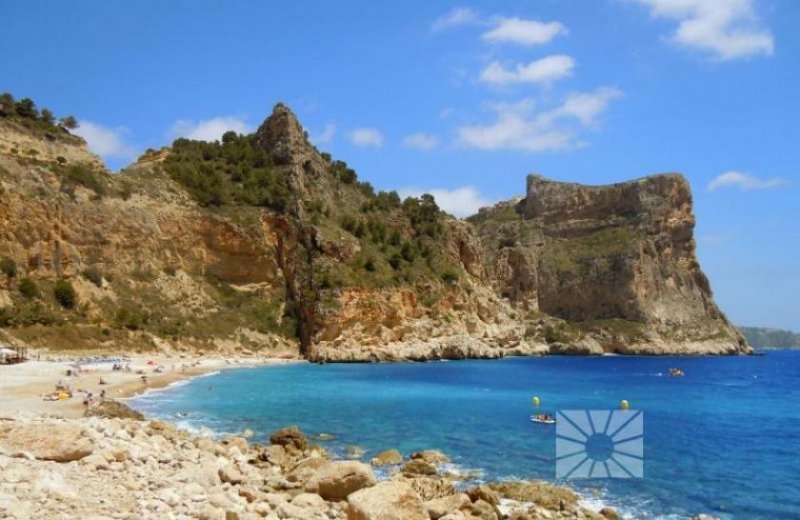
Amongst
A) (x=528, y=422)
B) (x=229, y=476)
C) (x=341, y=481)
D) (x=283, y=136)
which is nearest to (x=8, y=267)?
(x=283, y=136)

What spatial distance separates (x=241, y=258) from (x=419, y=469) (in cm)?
5857

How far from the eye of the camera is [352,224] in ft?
268

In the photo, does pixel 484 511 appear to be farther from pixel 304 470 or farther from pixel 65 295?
pixel 65 295

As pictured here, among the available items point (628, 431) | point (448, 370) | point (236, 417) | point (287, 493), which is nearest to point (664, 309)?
point (448, 370)

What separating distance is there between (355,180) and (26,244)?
50.0m

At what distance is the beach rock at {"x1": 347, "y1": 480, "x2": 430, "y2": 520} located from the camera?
10359mm

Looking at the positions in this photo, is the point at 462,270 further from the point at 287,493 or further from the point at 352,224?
the point at 287,493

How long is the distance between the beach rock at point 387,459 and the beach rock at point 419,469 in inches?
49.4

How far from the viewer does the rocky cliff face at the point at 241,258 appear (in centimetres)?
5434

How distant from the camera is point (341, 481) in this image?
13.0 meters

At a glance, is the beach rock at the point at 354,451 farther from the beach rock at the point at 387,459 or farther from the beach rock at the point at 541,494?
the beach rock at the point at 541,494

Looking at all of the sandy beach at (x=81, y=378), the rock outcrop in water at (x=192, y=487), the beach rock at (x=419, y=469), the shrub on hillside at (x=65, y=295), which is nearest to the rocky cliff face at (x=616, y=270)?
the sandy beach at (x=81, y=378)

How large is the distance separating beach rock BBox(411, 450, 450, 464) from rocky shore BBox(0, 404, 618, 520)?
5.08 ft

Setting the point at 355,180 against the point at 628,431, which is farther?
the point at 355,180
